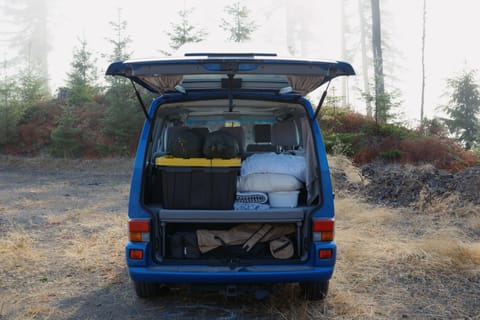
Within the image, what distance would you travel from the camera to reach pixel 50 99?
2228 centimetres

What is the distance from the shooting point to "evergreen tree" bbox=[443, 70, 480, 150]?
70.8 ft

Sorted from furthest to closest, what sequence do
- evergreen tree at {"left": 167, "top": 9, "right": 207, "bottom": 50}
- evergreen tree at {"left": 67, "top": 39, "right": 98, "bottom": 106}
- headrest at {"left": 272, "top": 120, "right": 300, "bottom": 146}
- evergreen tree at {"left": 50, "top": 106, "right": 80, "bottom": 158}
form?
evergreen tree at {"left": 67, "top": 39, "right": 98, "bottom": 106}
evergreen tree at {"left": 167, "top": 9, "right": 207, "bottom": 50}
evergreen tree at {"left": 50, "top": 106, "right": 80, "bottom": 158}
headrest at {"left": 272, "top": 120, "right": 300, "bottom": 146}

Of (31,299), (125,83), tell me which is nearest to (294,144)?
(31,299)

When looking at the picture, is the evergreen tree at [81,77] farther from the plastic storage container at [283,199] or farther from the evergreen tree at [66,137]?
the plastic storage container at [283,199]

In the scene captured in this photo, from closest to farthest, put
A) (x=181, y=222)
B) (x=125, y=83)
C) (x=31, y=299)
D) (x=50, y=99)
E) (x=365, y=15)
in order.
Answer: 1. (x=181, y=222)
2. (x=31, y=299)
3. (x=125, y=83)
4. (x=50, y=99)
5. (x=365, y=15)

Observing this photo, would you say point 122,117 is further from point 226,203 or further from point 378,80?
point 226,203

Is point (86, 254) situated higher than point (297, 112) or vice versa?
point (297, 112)

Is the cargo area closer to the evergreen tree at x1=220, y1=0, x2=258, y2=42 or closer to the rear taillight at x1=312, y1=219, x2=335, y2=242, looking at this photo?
the rear taillight at x1=312, y1=219, x2=335, y2=242

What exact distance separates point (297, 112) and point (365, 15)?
110 ft

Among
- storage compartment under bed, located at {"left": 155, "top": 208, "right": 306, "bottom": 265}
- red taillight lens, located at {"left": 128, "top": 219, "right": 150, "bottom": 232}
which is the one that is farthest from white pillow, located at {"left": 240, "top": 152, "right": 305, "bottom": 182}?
red taillight lens, located at {"left": 128, "top": 219, "right": 150, "bottom": 232}

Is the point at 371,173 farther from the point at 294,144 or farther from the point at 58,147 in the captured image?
the point at 58,147

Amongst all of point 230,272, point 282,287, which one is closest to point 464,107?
point 282,287

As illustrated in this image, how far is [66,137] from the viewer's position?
1758 cm

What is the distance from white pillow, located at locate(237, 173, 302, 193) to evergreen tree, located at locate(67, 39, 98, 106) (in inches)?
667
